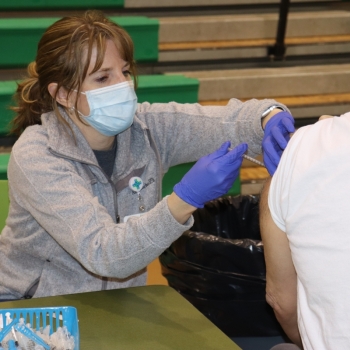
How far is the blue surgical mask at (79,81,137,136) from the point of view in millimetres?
1687

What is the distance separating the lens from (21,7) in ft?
12.3

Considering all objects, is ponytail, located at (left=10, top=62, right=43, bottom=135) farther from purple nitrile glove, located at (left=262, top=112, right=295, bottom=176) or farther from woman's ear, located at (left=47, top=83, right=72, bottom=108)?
purple nitrile glove, located at (left=262, top=112, right=295, bottom=176)

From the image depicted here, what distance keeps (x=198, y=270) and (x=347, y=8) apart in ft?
10.5

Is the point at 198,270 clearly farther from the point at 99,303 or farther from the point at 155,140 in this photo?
the point at 99,303

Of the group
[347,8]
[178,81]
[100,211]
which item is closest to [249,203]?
[100,211]

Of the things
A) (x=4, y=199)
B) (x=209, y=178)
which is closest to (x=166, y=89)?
(x=4, y=199)

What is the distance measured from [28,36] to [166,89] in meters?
0.81

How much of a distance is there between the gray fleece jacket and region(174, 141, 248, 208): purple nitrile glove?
6 centimetres

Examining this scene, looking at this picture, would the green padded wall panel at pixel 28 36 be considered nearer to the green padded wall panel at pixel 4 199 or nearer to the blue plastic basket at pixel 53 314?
the green padded wall panel at pixel 4 199

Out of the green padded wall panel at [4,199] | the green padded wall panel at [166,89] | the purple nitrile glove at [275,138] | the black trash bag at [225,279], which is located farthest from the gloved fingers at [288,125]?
the green padded wall panel at [166,89]

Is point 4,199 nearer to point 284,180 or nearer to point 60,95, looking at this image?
point 60,95

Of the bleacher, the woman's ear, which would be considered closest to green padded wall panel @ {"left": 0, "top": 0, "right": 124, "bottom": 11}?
the bleacher

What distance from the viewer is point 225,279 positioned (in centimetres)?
192

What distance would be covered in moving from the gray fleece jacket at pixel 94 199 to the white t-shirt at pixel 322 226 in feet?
1.34
